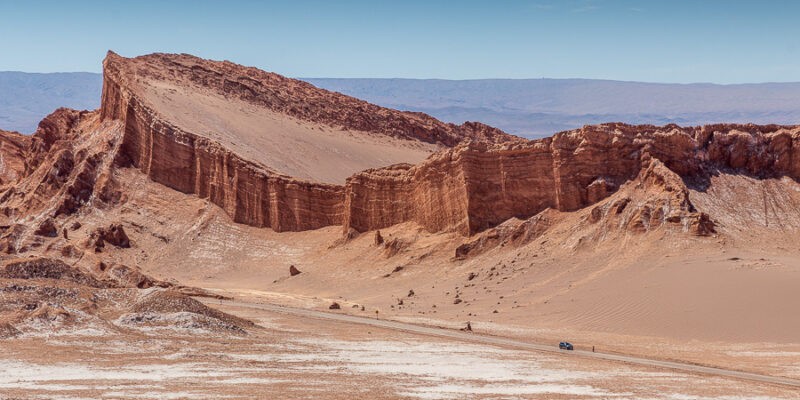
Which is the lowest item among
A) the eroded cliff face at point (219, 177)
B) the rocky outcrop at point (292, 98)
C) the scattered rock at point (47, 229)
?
the scattered rock at point (47, 229)

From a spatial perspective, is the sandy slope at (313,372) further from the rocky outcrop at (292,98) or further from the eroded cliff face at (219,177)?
the rocky outcrop at (292,98)

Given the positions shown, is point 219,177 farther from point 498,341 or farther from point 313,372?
point 313,372

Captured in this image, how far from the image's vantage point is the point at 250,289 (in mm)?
64688

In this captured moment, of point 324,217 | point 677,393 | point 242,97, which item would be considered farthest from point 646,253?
point 242,97

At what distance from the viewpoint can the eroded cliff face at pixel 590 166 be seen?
5725cm

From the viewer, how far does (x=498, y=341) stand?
140 ft

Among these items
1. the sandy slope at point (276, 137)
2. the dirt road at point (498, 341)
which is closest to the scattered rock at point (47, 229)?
the sandy slope at point (276, 137)

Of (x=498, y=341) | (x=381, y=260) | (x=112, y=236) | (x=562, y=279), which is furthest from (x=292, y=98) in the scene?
(x=498, y=341)

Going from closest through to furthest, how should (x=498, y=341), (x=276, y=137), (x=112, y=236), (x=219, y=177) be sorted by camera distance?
(x=498, y=341)
(x=112, y=236)
(x=219, y=177)
(x=276, y=137)

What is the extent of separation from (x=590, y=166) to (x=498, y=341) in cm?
1813

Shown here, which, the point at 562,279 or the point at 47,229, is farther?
the point at 47,229

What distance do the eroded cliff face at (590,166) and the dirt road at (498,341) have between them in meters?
12.8

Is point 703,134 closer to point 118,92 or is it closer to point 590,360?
point 590,360

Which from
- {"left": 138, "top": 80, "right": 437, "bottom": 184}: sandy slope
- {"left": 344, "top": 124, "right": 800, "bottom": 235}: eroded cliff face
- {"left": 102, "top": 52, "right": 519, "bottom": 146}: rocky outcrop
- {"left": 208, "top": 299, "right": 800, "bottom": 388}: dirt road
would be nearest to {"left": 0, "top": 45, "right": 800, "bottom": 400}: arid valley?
{"left": 344, "top": 124, "right": 800, "bottom": 235}: eroded cliff face
